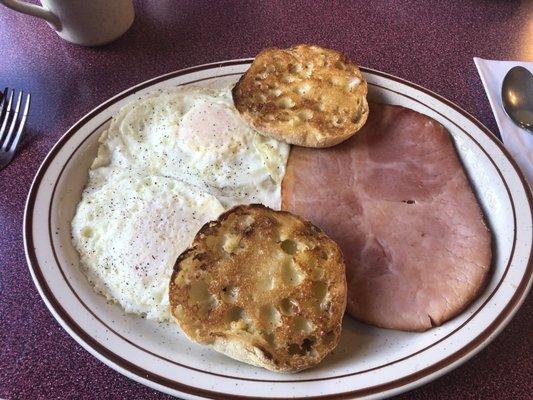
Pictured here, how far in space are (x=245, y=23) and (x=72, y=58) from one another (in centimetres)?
66

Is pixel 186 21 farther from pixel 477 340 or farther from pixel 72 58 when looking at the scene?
pixel 477 340

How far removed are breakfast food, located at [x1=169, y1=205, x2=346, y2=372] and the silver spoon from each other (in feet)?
2.61

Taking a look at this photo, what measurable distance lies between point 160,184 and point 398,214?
622 millimetres

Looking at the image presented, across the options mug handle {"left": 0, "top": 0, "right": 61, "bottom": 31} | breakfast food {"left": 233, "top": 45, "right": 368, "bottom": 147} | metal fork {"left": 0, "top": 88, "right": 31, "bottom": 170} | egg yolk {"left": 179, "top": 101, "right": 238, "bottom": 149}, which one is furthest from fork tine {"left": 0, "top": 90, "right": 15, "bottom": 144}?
breakfast food {"left": 233, "top": 45, "right": 368, "bottom": 147}

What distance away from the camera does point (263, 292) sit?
1.01 m

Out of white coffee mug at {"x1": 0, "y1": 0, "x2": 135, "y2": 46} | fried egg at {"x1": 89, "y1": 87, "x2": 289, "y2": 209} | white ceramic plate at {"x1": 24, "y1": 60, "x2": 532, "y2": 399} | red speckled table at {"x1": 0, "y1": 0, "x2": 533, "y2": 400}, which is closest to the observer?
white ceramic plate at {"x1": 24, "y1": 60, "x2": 532, "y2": 399}

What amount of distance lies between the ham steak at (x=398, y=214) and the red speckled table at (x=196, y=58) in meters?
0.17

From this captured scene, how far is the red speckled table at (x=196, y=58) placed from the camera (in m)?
1.08

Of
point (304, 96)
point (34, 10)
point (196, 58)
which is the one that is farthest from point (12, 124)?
point (304, 96)

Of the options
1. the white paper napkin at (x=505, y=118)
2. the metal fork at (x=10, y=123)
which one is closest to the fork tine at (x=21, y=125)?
the metal fork at (x=10, y=123)

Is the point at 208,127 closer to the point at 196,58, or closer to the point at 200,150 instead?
the point at 200,150

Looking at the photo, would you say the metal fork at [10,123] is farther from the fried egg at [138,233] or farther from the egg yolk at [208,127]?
the egg yolk at [208,127]

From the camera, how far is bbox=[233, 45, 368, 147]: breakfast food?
132 centimetres

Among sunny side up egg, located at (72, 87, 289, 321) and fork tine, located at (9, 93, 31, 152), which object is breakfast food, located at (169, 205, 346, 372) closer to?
sunny side up egg, located at (72, 87, 289, 321)
